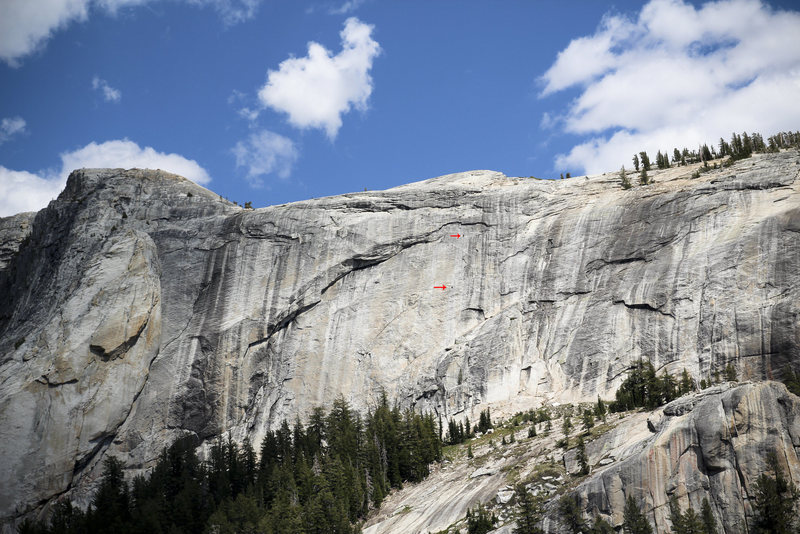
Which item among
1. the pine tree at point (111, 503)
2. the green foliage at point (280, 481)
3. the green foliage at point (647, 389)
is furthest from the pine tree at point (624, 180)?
the pine tree at point (111, 503)

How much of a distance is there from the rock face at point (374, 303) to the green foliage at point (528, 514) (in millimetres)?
24305

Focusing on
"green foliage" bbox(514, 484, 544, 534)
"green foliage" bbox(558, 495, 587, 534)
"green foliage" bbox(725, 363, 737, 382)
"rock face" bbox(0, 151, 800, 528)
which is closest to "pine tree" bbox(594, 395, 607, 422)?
"rock face" bbox(0, 151, 800, 528)

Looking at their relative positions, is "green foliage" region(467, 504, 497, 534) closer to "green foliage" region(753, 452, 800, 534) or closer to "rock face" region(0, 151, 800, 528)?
"green foliage" region(753, 452, 800, 534)

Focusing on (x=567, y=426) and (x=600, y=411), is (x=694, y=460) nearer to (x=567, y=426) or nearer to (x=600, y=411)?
(x=567, y=426)

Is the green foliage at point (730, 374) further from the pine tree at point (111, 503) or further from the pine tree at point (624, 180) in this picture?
the pine tree at point (111, 503)

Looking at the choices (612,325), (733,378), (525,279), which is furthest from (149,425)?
(733,378)

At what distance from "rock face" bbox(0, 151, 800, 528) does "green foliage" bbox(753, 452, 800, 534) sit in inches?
890

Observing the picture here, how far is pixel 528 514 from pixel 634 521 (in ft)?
23.7

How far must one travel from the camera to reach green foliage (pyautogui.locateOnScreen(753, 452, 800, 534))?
51469 millimetres

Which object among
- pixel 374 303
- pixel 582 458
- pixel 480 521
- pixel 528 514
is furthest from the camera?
pixel 374 303

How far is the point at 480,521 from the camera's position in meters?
60.8

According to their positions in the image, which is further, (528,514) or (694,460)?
(528,514)

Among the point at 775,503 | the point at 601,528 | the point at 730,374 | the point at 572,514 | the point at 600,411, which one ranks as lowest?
the point at 601,528

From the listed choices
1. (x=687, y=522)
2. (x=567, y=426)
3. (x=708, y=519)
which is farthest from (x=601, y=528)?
(x=567, y=426)
